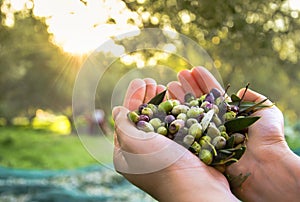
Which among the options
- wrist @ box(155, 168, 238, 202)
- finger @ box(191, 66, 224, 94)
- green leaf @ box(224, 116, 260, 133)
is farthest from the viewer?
finger @ box(191, 66, 224, 94)

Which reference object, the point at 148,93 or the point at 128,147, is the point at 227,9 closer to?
the point at 148,93

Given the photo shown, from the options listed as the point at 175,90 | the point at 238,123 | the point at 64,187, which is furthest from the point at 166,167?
the point at 64,187

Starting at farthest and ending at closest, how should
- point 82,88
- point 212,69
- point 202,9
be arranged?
point 202,9 → point 212,69 → point 82,88

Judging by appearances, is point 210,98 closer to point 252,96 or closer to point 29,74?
point 252,96

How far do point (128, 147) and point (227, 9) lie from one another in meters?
1.09

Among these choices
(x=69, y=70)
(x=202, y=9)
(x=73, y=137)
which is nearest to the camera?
(x=202, y=9)

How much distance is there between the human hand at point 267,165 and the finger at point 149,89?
0.18m

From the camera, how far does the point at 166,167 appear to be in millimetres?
659

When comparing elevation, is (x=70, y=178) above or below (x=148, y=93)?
below

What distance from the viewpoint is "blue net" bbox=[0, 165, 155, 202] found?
2.25 m

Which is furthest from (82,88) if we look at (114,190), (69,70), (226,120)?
(69,70)

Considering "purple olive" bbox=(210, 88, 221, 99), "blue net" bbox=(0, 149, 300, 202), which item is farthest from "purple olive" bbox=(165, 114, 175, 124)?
"blue net" bbox=(0, 149, 300, 202)

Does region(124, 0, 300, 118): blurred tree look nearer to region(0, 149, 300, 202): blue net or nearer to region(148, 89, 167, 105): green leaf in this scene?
region(0, 149, 300, 202): blue net

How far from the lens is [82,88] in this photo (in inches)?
32.5
